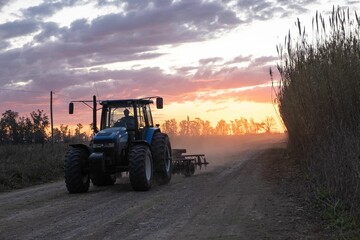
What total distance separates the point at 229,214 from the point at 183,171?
22.9ft

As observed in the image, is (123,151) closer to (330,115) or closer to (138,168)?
(138,168)

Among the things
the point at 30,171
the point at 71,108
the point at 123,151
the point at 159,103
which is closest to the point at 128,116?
the point at 159,103

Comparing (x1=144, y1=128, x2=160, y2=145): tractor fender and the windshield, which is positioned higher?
the windshield

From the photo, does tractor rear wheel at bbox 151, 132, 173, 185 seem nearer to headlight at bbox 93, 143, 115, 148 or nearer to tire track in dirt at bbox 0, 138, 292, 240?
tire track in dirt at bbox 0, 138, 292, 240

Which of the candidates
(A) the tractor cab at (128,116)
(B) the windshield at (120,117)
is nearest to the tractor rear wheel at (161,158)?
(A) the tractor cab at (128,116)

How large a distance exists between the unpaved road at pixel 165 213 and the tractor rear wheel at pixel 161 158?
1.67 feet

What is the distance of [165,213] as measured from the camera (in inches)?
339

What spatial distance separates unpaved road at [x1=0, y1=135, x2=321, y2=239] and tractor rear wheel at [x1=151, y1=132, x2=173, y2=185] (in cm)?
51

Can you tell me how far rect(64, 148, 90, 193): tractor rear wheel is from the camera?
456 inches

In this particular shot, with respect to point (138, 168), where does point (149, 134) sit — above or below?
above

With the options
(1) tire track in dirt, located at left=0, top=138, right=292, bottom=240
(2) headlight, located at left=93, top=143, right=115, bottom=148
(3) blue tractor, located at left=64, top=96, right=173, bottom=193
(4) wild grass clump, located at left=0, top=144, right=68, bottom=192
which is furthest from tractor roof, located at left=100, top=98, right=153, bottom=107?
(4) wild grass clump, located at left=0, top=144, right=68, bottom=192

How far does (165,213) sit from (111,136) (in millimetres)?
3795

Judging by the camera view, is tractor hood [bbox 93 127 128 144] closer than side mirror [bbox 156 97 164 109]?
Yes

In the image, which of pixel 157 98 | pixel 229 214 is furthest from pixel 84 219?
pixel 157 98
